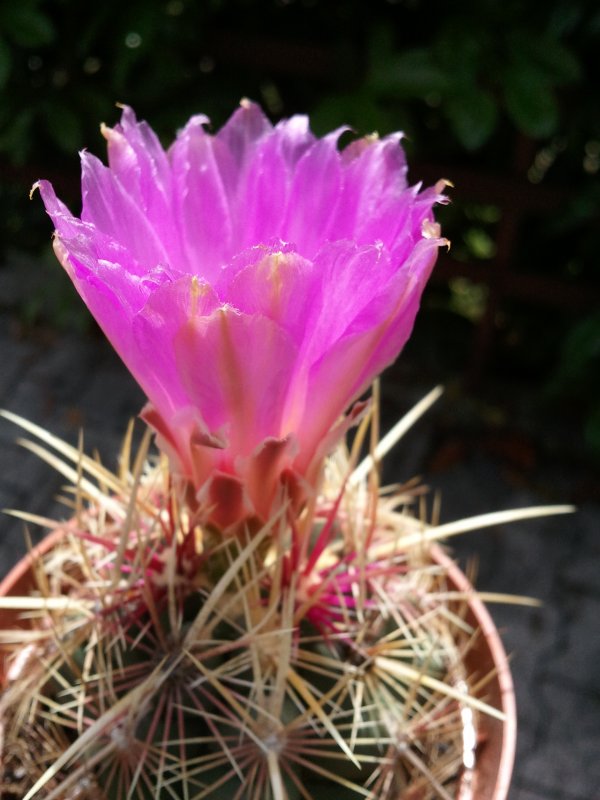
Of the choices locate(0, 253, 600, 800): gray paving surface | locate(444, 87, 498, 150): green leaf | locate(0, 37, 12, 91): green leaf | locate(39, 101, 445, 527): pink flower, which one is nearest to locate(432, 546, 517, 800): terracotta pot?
locate(39, 101, 445, 527): pink flower

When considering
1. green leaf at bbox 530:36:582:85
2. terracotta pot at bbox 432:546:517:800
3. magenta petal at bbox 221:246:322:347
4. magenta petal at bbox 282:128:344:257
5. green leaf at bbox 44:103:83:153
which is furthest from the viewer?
green leaf at bbox 44:103:83:153

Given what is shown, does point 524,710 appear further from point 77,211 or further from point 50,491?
point 77,211

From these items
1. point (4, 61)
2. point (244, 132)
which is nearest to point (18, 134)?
point (4, 61)

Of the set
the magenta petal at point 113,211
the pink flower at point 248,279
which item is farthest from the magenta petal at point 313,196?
the magenta petal at point 113,211

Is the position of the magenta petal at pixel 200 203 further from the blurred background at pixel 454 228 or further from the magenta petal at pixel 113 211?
the blurred background at pixel 454 228

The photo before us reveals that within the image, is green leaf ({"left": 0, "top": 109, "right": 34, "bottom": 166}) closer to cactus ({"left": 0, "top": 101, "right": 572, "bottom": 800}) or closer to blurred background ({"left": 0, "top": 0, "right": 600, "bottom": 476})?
blurred background ({"left": 0, "top": 0, "right": 600, "bottom": 476})
